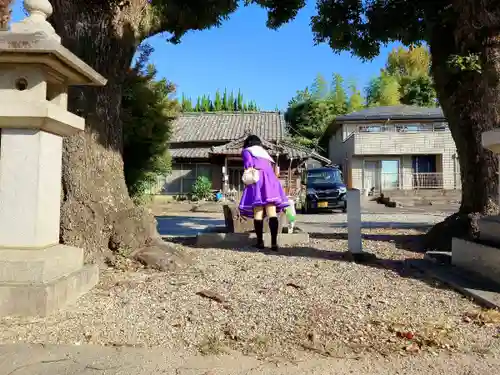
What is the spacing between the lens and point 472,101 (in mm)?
6043

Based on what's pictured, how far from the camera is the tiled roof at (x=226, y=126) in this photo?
2709 cm

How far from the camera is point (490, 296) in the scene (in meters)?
3.39

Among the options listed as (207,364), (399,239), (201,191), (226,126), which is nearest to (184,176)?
(201,191)

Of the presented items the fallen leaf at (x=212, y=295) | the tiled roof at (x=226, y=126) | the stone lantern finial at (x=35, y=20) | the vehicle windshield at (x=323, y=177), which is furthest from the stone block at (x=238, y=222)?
the tiled roof at (x=226, y=126)

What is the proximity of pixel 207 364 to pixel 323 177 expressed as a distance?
17592 millimetres

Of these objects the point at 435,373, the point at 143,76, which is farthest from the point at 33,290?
the point at 143,76

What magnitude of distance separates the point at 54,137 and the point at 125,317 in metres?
1.74

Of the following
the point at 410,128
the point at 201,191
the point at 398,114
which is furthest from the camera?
the point at 398,114

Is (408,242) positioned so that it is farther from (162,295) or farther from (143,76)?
(143,76)

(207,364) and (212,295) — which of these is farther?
(212,295)

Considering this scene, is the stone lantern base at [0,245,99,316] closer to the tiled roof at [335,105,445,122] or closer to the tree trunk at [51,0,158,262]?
the tree trunk at [51,0,158,262]

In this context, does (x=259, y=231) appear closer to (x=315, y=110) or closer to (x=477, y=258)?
(x=477, y=258)

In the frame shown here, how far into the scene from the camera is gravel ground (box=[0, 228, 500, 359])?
104 inches

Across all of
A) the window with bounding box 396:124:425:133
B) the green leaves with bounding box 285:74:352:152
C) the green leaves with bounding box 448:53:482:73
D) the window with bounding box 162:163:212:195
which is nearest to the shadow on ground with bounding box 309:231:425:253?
the green leaves with bounding box 448:53:482:73
